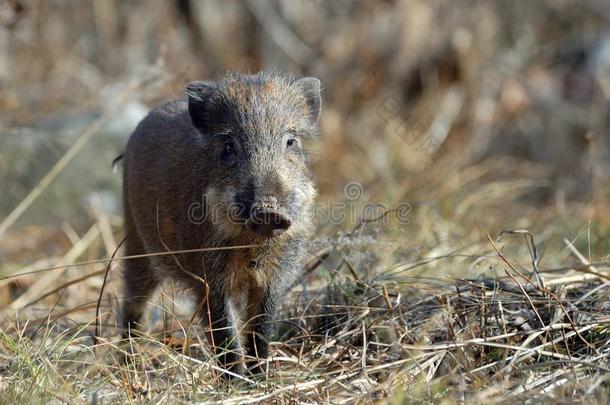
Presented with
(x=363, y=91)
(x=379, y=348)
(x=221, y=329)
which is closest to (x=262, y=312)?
(x=221, y=329)

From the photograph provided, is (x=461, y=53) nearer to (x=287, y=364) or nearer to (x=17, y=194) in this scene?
(x=17, y=194)

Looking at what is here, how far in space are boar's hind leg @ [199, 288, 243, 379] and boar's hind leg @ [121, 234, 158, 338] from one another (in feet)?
3.20

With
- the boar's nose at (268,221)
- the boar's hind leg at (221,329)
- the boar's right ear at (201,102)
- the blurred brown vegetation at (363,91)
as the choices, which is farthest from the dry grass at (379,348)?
the blurred brown vegetation at (363,91)

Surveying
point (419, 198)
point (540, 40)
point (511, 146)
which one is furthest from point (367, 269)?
point (540, 40)

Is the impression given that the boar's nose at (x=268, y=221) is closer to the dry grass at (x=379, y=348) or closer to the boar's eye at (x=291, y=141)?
the dry grass at (x=379, y=348)

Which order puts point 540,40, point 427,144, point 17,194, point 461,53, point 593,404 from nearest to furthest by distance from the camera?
point 593,404
point 17,194
point 427,144
point 461,53
point 540,40

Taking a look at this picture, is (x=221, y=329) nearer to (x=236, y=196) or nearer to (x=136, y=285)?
(x=236, y=196)

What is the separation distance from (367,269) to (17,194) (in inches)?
151

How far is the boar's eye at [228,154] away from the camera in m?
3.99

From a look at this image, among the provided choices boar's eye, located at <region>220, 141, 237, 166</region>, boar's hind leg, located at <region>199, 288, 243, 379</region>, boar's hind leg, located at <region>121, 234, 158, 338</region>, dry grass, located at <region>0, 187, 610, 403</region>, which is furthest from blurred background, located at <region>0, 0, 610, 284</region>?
boar's hind leg, located at <region>199, 288, 243, 379</region>

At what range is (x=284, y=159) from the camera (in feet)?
13.1

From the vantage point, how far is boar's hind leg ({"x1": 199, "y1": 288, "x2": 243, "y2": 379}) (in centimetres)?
388

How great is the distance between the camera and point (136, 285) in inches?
197

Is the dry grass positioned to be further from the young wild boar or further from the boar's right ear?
the boar's right ear
